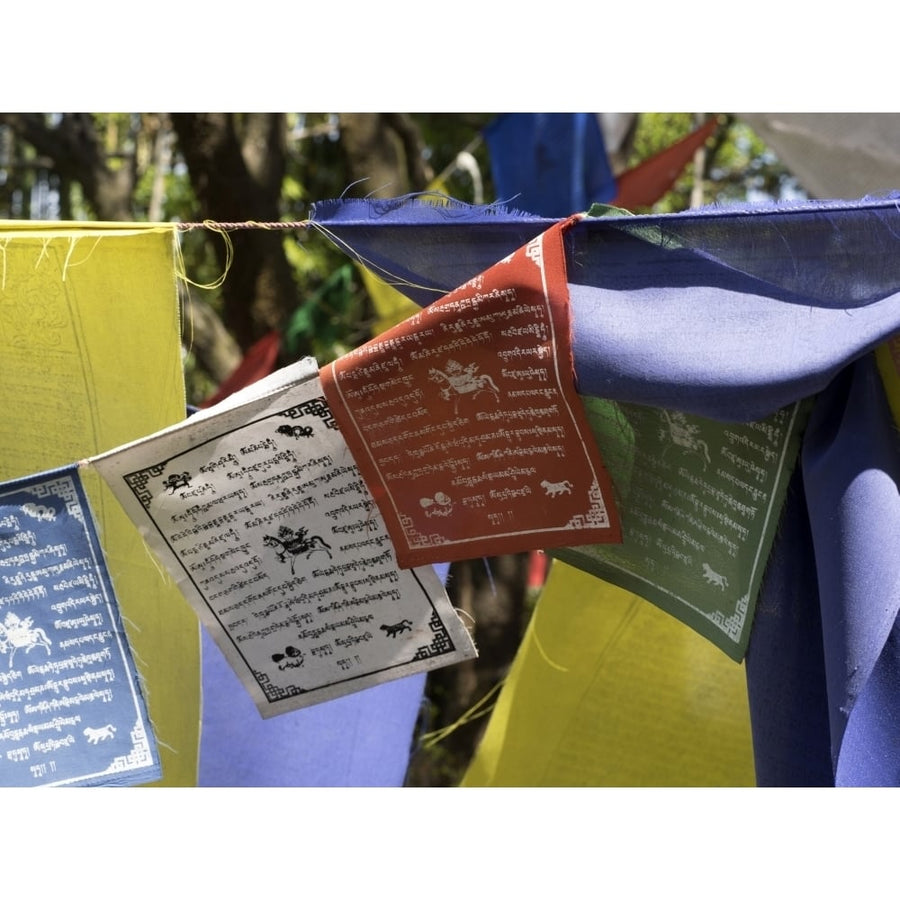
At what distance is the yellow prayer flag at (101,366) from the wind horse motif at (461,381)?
14.4 inches

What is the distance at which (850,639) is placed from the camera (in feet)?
3.73

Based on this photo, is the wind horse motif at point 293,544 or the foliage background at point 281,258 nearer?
the wind horse motif at point 293,544

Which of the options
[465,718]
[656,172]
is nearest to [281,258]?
[656,172]

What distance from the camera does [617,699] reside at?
6.11 feet

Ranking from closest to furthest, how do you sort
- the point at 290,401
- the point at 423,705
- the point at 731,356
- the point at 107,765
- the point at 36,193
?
the point at 731,356 < the point at 290,401 < the point at 107,765 < the point at 423,705 < the point at 36,193

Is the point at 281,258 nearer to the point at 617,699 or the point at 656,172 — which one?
the point at 656,172

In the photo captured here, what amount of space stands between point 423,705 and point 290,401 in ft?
3.48

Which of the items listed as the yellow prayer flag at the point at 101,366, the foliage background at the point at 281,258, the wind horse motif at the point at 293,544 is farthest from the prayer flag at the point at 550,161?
the wind horse motif at the point at 293,544

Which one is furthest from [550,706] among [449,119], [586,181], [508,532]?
[449,119]

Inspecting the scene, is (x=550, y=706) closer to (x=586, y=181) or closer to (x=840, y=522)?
(x=840, y=522)

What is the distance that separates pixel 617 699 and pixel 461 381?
832 millimetres

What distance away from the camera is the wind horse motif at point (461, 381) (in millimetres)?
1229

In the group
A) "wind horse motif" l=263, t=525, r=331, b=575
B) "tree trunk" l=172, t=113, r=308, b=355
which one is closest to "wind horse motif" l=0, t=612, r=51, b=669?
"wind horse motif" l=263, t=525, r=331, b=575

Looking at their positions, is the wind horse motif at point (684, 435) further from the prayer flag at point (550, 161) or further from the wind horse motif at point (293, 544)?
the prayer flag at point (550, 161)
